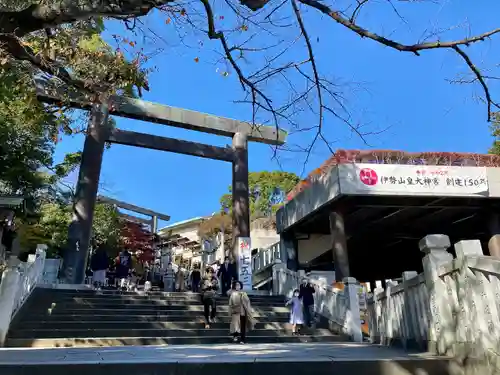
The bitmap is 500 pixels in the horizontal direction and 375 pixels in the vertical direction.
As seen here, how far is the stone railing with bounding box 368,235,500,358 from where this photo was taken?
159 inches

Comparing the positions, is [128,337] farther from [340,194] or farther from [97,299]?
[340,194]

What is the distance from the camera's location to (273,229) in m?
31.1

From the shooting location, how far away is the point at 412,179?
14578mm

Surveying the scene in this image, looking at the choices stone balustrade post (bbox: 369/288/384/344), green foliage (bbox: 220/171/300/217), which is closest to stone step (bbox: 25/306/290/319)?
stone balustrade post (bbox: 369/288/384/344)

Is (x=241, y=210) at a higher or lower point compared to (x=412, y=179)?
lower

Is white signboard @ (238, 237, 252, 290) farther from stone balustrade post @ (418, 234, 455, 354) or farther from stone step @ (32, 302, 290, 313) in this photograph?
stone balustrade post @ (418, 234, 455, 354)

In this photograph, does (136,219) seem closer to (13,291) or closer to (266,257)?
(266,257)

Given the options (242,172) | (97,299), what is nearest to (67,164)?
(242,172)

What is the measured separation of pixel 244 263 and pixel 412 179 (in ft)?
21.1

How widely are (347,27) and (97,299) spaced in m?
9.53

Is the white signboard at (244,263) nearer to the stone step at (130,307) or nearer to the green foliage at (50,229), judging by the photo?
the stone step at (130,307)

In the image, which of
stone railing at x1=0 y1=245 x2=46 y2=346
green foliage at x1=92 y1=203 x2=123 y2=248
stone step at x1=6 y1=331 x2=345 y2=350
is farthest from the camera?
green foliage at x1=92 y1=203 x2=123 y2=248

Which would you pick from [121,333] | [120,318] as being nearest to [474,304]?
[121,333]

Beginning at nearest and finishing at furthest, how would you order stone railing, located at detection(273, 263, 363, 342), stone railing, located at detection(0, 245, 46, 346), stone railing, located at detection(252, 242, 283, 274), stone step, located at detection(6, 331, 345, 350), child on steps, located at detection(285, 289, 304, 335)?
stone step, located at detection(6, 331, 345, 350), stone railing, located at detection(0, 245, 46, 346), stone railing, located at detection(273, 263, 363, 342), child on steps, located at detection(285, 289, 304, 335), stone railing, located at detection(252, 242, 283, 274)
